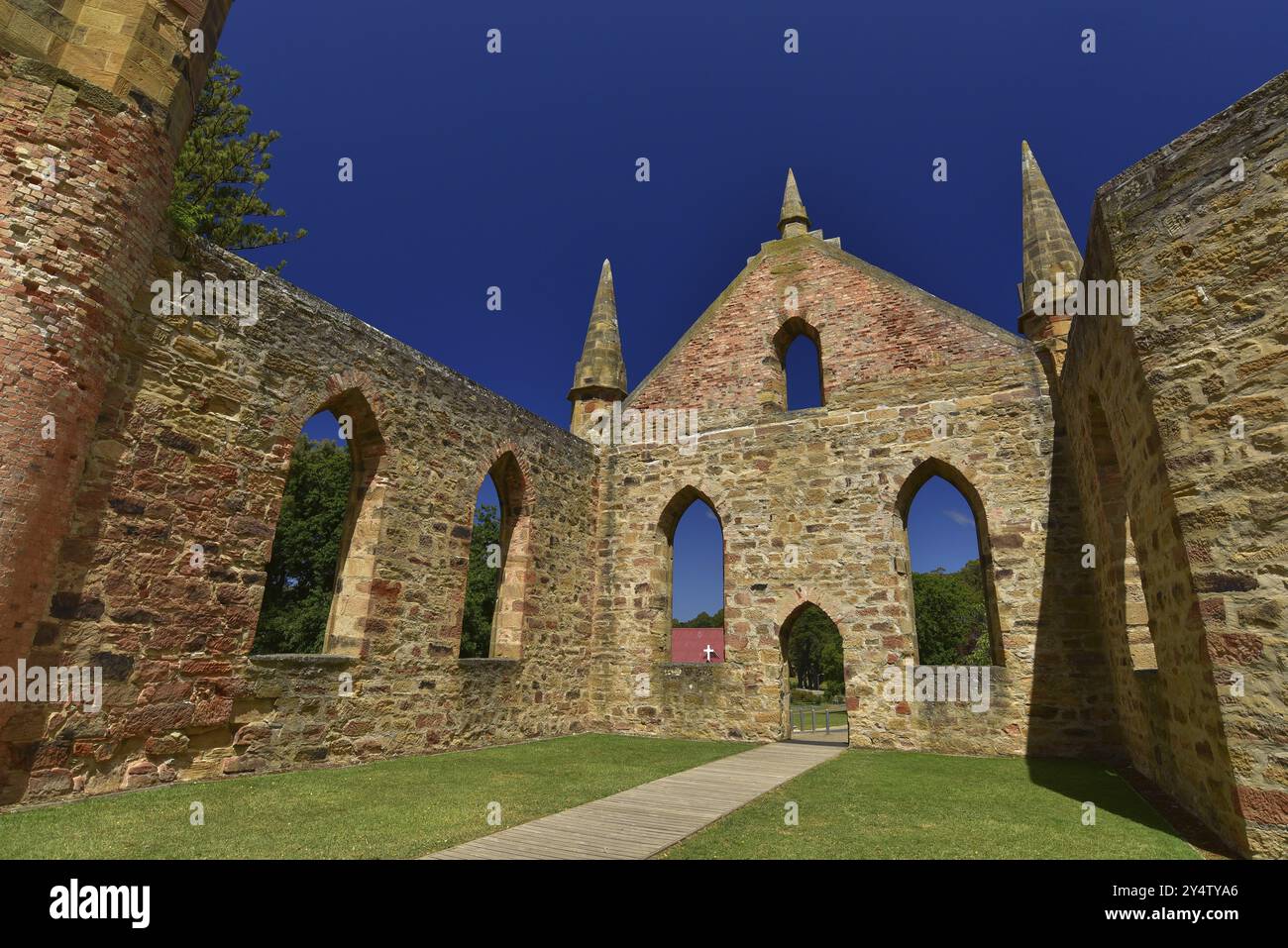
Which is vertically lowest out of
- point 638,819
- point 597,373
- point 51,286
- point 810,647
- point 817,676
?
point 817,676

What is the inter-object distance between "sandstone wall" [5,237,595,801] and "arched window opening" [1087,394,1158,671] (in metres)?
8.65

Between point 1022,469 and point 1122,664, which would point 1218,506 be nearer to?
point 1122,664

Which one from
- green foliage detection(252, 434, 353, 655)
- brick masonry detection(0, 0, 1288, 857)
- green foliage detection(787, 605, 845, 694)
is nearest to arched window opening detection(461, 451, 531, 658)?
brick masonry detection(0, 0, 1288, 857)

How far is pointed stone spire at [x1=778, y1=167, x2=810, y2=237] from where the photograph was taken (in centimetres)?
1473

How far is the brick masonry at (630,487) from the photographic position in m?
4.69

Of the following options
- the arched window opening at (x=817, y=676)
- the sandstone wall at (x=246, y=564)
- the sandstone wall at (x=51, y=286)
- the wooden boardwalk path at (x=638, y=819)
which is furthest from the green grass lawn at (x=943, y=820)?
the arched window opening at (x=817, y=676)

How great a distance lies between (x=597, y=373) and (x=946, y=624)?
107ft

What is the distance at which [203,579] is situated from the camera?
6422mm

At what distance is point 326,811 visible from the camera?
5.00m

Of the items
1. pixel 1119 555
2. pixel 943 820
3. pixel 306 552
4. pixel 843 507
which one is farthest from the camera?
pixel 306 552

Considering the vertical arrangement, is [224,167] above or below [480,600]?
above

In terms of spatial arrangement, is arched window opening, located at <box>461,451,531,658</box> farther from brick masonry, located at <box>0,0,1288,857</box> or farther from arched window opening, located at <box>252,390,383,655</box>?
arched window opening, located at <box>252,390,383,655</box>

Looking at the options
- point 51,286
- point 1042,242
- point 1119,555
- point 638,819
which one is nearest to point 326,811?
point 638,819

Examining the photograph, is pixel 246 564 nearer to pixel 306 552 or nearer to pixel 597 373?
pixel 597 373
